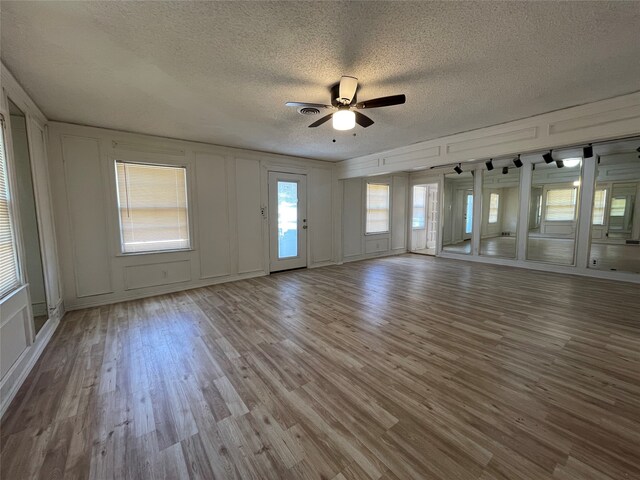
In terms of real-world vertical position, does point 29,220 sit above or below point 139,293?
above

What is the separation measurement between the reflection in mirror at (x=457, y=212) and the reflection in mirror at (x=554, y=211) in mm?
1536

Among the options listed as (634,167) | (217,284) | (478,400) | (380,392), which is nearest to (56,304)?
(217,284)

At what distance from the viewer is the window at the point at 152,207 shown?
411 cm

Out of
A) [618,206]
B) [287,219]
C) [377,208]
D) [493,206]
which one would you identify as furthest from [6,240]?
[618,206]

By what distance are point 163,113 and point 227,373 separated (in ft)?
10.5

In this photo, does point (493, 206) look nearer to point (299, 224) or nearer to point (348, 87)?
point (299, 224)

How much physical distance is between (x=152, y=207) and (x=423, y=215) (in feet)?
24.6

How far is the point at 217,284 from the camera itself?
4.99m

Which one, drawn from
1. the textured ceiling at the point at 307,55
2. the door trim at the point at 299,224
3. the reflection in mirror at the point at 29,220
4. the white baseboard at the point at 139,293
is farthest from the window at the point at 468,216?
the reflection in mirror at the point at 29,220

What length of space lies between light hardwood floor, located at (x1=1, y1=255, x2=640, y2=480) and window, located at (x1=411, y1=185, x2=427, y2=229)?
4.98 m

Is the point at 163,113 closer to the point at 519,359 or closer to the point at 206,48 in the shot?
the point at 206,48

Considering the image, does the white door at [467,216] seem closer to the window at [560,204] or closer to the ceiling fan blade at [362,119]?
the window at [560,204]

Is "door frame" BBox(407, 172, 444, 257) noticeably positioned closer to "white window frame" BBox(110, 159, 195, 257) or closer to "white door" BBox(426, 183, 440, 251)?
"white door" BBox(426, 183, 440, 251)

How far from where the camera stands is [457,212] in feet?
26.2
